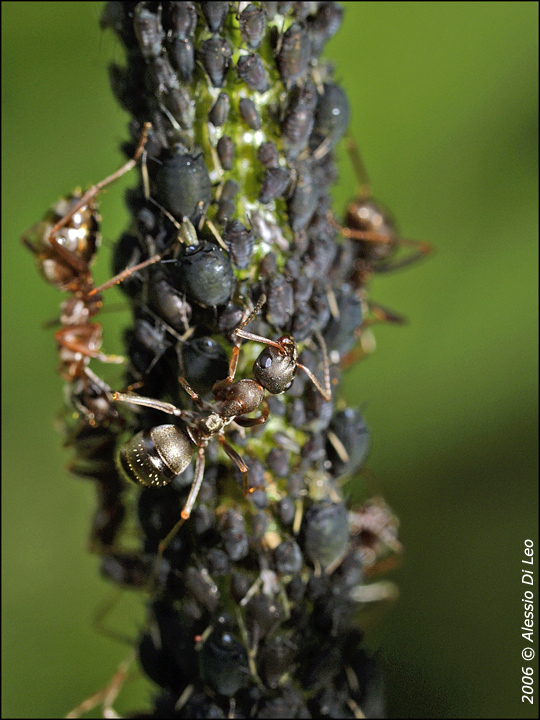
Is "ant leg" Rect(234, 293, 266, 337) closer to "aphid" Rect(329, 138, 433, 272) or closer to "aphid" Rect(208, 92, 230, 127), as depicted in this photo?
"aphid" Rect(208, 92, 230, 127)

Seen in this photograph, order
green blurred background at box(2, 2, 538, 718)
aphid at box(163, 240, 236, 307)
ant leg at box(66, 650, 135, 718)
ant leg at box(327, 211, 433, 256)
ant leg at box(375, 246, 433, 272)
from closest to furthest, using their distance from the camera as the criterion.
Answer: aphid at box(163, 240, 236, 307), ant leg at box(66, 650, 135, 718), ant leg at box(327, 211, 433, 256), green blurred background at box(2, 2, 538, 718), ant leg at box(375, 246, 433, 272)

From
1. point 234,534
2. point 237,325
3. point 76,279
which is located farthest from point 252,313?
point 76,279

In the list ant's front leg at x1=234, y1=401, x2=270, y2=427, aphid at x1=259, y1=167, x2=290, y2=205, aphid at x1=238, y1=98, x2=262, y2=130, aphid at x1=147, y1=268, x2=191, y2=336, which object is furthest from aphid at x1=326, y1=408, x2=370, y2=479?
aphid at x1=238, y1=98, x2=262, y2=130

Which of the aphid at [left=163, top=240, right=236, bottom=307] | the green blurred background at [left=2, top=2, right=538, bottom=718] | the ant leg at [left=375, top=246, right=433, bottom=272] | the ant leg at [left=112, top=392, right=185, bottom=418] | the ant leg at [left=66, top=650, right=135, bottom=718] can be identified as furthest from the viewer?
the ant leg at [left=375, top=246, right=433, bottom=272]

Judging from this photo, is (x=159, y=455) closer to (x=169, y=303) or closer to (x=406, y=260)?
(x=169, y=303)

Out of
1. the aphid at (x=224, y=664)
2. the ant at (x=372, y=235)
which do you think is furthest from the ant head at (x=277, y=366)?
the ant at (x=372, y=235)

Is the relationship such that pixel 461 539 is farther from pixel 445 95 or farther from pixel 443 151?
pixel 445 95
